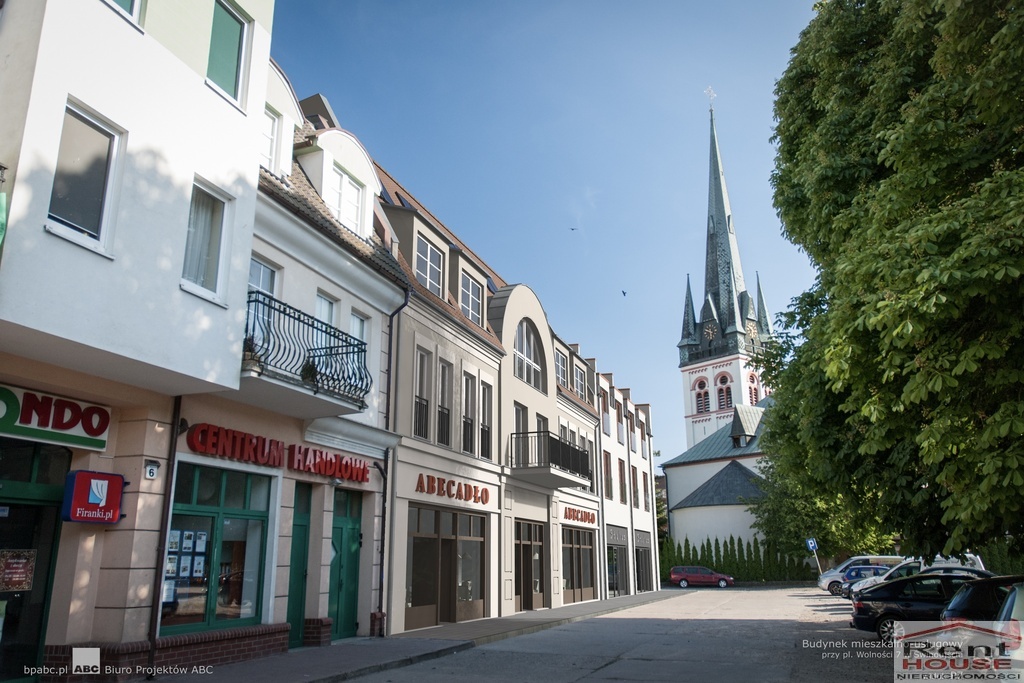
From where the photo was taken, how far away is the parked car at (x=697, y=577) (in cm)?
5009

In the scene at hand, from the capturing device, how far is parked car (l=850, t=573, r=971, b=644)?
47.7 feet

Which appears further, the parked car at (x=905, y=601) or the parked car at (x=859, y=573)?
the parked car at (x=859, y=573)

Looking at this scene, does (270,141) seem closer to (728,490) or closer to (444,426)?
(444,426)

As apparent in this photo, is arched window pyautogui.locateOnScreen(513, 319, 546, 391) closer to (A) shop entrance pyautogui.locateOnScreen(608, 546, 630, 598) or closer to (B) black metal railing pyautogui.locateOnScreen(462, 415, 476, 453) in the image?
(B) black metal railing pyautogui.locateOnScreen(462, 415, 476, 453)

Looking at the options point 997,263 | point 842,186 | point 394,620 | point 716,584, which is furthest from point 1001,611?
point 716,584

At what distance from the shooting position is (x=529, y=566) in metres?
24.0

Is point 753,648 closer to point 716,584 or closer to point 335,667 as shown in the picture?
point 335,667

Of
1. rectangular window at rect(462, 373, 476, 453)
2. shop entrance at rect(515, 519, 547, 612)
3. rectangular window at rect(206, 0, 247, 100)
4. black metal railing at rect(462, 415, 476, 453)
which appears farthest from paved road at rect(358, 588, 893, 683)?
rectangular window at rect(206, 0, 247, 100)

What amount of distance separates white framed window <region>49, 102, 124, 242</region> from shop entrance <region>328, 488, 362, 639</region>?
7.33 metres

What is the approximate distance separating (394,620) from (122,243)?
9749mm

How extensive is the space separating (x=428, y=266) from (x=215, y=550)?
9.45m

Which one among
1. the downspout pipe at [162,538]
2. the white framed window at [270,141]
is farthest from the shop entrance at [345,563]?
the white framed window at [270,141]

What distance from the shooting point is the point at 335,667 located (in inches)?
426

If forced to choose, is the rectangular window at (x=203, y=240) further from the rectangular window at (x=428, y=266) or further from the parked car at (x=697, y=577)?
the parked car at (x=697, y=577)
